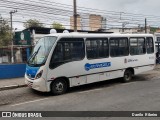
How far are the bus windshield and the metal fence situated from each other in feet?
18.1

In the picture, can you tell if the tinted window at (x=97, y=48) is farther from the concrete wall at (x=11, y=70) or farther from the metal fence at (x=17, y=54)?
the metal fence at (x=17, y=54)

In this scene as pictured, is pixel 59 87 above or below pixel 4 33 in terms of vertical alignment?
below

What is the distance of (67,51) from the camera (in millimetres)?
10273

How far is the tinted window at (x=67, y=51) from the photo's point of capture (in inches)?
387

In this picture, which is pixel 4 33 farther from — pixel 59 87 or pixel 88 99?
pixel 88 99

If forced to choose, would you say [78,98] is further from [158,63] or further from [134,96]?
[158,63]

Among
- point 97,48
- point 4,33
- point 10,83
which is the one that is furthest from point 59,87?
point 4,33

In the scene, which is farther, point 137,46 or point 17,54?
point 17,54

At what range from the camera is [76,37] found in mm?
10641

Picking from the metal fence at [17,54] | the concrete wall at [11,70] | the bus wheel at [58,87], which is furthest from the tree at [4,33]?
the bus wheel at [58,87]

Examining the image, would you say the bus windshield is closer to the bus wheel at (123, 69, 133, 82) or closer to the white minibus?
the white minibus

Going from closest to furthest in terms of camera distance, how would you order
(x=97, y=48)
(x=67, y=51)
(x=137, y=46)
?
(x=67, y=51)
(x=97, y=48)
(x=137, y=46)

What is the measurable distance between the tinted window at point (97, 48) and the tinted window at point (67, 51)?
0.36 meters

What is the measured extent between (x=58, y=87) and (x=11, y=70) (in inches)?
210
